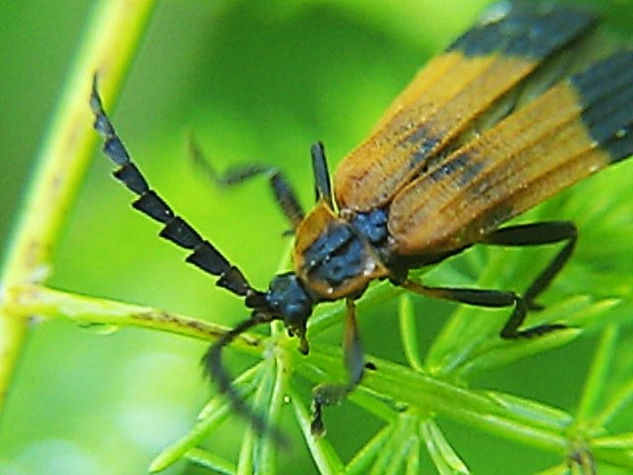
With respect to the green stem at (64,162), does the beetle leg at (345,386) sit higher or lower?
lower

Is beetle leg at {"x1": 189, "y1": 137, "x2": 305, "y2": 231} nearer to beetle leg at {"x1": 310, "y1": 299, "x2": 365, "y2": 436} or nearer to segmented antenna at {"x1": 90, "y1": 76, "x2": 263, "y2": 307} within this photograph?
segmented antenna at {"x1": 90, "y1": 76, "x2": 263, "y2": 307}

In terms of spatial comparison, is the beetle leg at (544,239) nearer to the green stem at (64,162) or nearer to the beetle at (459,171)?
the beetle at (459,171)

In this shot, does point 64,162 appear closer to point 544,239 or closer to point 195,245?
point 195,245

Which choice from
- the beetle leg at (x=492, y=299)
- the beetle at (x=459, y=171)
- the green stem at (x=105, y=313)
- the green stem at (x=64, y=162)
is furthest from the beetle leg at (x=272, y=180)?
the green stem at (x=105, y=313)

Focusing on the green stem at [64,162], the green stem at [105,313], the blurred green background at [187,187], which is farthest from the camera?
the blurred green background at [187,187]

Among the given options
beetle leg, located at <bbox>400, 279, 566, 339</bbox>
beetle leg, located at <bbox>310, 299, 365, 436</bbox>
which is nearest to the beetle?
beetle leg, located at <bbox>400, 279, 566, 339</bbox>

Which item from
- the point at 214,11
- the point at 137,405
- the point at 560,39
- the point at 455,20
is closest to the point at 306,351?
the point at 560,39

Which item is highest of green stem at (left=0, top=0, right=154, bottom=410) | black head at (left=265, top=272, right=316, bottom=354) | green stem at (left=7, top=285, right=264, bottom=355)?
green stem at (left=0, top=0, right=154, bottom=410)
